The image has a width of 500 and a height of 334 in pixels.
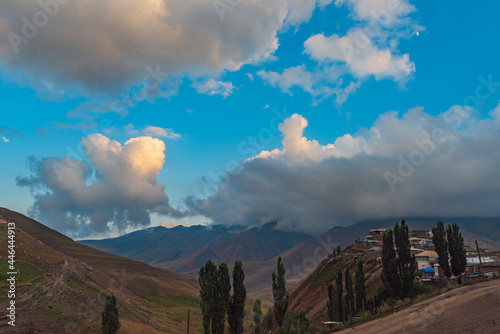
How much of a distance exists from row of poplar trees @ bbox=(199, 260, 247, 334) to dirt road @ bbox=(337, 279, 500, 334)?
68.8 ft

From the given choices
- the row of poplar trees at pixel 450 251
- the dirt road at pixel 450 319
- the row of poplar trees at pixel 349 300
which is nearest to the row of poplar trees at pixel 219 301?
the dirt road at pixel 450 319

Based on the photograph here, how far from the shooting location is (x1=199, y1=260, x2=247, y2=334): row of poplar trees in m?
47.3

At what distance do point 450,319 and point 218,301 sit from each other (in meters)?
32.2

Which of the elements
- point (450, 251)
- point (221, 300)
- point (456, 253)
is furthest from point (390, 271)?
point (221, 300)

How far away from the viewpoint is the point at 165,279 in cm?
19712

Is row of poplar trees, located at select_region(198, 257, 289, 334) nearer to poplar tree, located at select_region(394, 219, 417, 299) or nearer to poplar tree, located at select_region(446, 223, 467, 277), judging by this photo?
poplar tree, located at select_region(394, 219, 417, 299)

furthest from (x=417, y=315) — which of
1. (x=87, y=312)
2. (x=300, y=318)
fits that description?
(x=87, y=312)

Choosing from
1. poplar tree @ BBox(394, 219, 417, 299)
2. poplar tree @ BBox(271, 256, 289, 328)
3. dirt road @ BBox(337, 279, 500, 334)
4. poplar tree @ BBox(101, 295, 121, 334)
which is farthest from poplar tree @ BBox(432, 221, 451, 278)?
poplar tree @ BBox(101, 295, 121, 334)

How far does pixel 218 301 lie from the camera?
48.2 meters

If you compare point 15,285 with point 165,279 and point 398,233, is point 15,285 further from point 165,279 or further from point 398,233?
point 165,279

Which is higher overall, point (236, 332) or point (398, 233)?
point (398, 233)

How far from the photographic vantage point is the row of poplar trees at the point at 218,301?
155 feet

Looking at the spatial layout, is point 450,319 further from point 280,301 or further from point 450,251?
point 450,251

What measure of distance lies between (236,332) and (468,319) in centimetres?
3411
